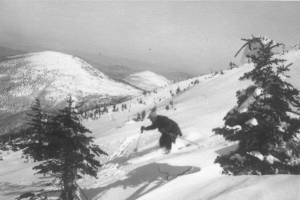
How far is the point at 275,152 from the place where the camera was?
9.12m

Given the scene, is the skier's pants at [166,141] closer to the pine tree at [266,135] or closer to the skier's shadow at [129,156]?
the pine tree at [266,135]

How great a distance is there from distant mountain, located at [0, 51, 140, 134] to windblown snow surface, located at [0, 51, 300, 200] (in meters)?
129

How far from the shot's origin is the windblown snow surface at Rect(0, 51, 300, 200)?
5.06m

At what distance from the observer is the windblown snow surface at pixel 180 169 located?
5056mm

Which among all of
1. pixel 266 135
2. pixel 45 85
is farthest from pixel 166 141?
pixel 45 85

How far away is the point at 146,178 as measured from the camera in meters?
12.2

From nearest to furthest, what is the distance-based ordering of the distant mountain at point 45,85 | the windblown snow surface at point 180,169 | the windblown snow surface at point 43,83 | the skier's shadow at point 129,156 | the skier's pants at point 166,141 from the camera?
the windblown snow surface at point 180,169 → the skier's pants at point 166,141 → the skier's shadow at point 129,156 → the distant mountain at point 45,85 → the windblown snow surface at point 43,83

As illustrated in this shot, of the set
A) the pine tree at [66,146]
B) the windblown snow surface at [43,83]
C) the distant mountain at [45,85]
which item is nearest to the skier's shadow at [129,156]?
the pine tree at [66,146]

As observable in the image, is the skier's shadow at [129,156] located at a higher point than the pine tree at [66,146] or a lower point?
lower

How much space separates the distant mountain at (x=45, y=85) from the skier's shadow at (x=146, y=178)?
13726cm

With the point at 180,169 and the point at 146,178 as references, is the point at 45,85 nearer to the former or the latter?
the point at 146,178

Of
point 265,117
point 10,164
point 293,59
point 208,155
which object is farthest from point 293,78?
point 10,164

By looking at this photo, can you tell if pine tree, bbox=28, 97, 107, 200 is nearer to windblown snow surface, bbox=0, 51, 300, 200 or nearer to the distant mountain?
windblown snow surface, bbox=0, 51, 300, 200

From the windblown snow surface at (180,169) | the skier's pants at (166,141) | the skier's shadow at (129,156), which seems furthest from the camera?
the skier's shadow at (129,156)
